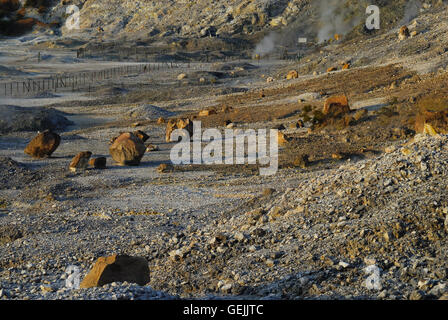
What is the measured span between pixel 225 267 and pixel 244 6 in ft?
185

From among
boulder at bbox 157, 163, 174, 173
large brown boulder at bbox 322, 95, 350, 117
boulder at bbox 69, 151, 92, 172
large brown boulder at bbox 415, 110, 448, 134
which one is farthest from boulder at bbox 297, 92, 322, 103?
boulder at bbox 69, 151, 92, 172

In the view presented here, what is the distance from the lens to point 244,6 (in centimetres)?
6278

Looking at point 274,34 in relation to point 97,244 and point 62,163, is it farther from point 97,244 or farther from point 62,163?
point 97,244

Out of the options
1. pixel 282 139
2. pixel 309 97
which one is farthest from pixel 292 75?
pixel 282 139

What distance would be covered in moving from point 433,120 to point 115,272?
1144 cm

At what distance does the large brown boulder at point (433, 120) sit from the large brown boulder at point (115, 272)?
1040 centimetres

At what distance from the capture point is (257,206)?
12.1 m

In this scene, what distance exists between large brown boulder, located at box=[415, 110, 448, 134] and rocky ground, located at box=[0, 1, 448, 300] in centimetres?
59

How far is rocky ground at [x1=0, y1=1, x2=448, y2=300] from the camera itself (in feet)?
25.5

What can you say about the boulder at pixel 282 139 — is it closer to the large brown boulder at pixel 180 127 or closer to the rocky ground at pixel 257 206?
the rocky ground at pixel 257 206

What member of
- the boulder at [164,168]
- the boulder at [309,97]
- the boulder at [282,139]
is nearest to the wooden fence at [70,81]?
the boulder at [309,97]

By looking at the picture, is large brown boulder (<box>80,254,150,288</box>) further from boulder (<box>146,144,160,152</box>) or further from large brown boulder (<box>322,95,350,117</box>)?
large brown boulder (<box>322,95,350,117</box>)

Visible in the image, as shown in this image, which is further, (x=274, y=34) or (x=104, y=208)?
(x=274, y=34)
